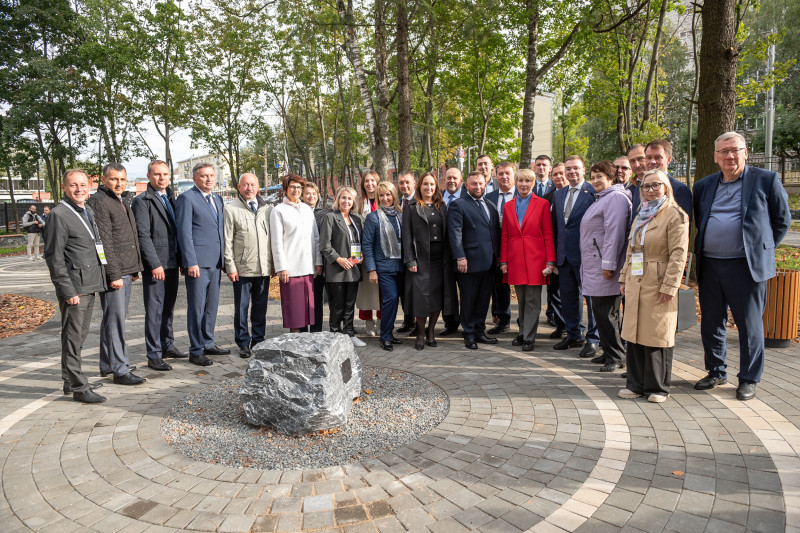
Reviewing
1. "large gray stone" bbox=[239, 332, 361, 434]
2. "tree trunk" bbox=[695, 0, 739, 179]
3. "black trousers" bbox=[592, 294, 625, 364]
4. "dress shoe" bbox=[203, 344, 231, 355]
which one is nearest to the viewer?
"large gray stone" bbox=[239, 332, 361, 434]

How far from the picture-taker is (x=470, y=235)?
21.4 feet

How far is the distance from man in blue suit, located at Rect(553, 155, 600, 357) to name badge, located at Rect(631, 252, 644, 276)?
1331 millimetres

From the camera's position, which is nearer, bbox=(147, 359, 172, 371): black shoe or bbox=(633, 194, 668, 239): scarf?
bbox=(633, 194, 668, 239): scarf

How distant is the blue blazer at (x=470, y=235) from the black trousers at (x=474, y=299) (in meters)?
0.15

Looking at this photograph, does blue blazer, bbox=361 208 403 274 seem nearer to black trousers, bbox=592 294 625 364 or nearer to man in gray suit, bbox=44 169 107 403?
black trousers, bbox=592 294 625 364

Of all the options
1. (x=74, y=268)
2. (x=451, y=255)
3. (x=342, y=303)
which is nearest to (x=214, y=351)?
(x=342, y=303)

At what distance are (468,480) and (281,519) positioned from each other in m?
1.15

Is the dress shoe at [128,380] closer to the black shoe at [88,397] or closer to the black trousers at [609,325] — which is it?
the black shoe at [88,397]

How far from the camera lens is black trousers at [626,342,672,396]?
14.9 ft

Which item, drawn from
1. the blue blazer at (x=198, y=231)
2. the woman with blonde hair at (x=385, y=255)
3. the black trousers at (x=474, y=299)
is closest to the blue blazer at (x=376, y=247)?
the woman with blonde hair at (x=385, y=255)

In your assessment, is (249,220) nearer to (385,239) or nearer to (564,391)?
(385,239)

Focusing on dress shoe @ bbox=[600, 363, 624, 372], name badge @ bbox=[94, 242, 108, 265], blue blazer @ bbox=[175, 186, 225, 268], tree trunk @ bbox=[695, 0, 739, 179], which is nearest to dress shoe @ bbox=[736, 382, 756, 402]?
dress shoe @ bbox=[600, 363, 624, 372]

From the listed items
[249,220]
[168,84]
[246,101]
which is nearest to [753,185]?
[249,220]

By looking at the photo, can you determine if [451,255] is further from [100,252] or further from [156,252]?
[100,252]
